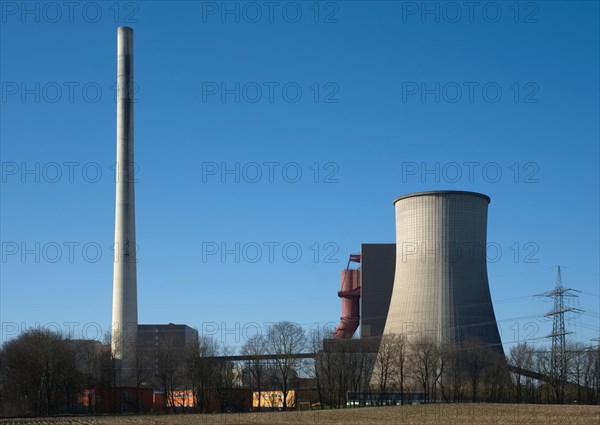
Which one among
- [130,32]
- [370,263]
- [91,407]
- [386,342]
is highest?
[130,32]

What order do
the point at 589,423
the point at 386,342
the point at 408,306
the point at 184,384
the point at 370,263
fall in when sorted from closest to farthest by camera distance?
the point at 589,423
the point at 408,306
the point at 386,342
the point at 184,384
the point at 370,263

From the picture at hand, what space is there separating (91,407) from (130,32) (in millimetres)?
28696

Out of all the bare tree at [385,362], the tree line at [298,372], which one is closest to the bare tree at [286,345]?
the tree line at [298,372]

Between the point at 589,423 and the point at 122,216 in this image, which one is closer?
the point at 589,423

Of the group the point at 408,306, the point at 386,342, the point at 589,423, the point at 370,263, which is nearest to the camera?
the point at 589,423

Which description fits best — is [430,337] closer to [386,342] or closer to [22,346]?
[386,342]

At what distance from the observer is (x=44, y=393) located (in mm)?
59281

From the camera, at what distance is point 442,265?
183ft

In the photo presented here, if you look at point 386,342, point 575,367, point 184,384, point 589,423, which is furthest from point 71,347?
point 589,423

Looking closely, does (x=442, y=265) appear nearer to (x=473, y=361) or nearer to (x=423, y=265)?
(x=423, y=265)

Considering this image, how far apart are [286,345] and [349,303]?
21090mm

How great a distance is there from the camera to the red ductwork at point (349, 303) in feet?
291

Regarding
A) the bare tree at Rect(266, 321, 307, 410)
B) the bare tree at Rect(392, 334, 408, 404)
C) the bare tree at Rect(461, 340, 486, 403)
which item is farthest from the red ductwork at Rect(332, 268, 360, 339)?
the bare tree at Rect(461, 340, 486, 403)

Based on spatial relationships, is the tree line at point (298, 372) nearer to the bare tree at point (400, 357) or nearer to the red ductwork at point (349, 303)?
the bare tree at point (400, 357)
